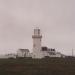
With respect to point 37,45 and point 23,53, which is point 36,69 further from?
point 23,53

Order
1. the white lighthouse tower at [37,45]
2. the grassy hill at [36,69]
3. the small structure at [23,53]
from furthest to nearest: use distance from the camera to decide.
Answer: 1. the small structure at [23,53]
2. the white lighthouse tower at [37,45]
3. the grassy hill at [36,69]

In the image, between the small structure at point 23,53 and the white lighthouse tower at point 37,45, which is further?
the small structure at point 23,53

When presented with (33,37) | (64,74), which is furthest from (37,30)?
(64,74)

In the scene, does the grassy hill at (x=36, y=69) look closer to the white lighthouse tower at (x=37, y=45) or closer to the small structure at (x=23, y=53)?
the white lighthouse tower at (x=37, y=45)

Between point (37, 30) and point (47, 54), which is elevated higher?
point (37, 30)

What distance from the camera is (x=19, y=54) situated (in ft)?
324

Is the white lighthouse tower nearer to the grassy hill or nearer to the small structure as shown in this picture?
the small structure

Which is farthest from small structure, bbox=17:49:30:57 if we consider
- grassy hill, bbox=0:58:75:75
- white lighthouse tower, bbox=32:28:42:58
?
grassy hill, bbox=0:58:75:75

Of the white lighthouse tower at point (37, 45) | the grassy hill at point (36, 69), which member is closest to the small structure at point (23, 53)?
the white lighthouse tower at point (37, 45)

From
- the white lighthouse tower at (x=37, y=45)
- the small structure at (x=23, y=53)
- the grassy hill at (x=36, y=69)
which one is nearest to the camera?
the grassy hill at (x=36, y=69)

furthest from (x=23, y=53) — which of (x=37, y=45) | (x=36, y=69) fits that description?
(x=36, y=69)

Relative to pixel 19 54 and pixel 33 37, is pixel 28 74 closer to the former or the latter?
pixel 33 37

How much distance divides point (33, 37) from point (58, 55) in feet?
58.1

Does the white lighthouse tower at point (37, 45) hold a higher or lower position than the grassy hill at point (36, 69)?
higher
